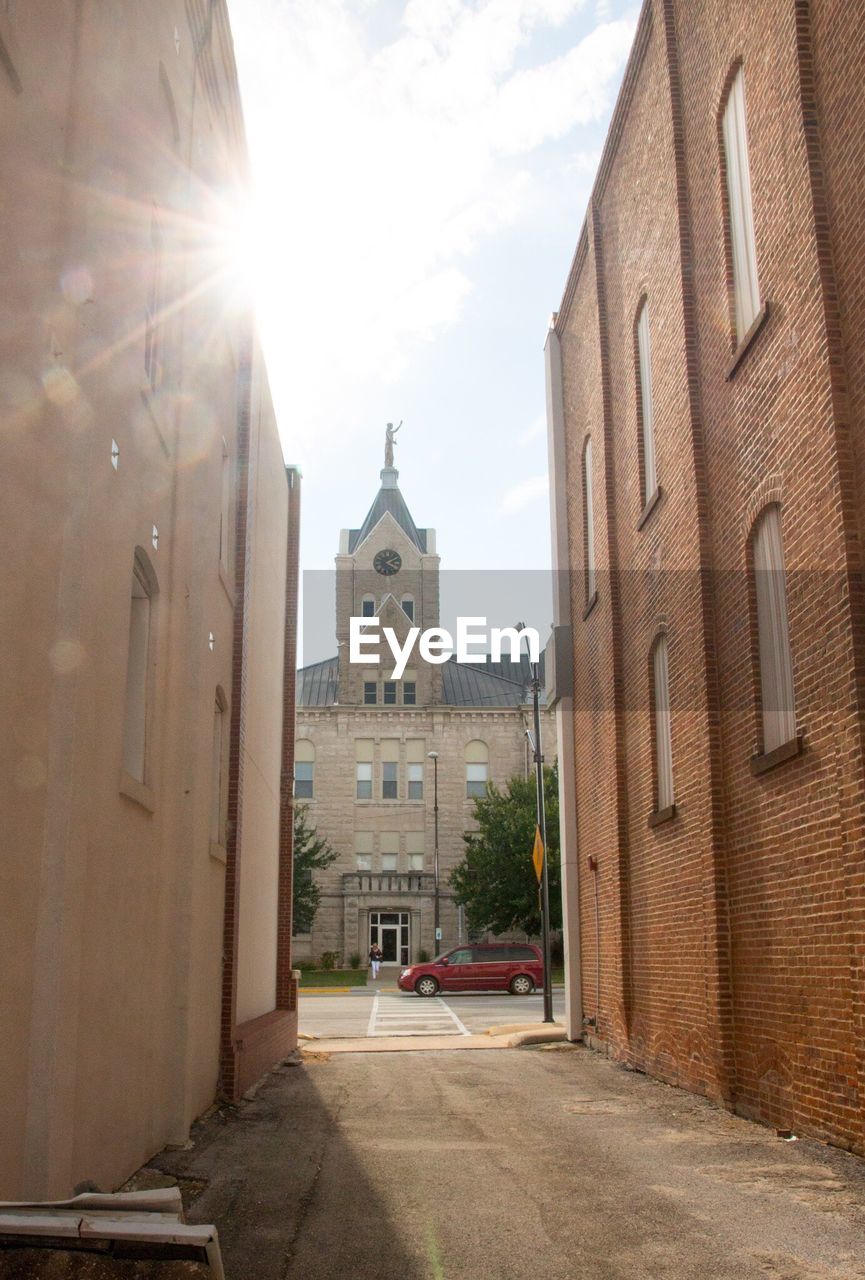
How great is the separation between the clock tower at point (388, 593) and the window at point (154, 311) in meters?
52.0

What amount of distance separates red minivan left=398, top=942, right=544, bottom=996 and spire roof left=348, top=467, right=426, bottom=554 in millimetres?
30146

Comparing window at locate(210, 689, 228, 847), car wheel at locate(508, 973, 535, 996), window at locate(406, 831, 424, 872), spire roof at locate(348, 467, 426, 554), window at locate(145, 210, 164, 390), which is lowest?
car wheel at locate(508, 973, 535, 996)

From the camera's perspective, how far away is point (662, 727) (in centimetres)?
1502

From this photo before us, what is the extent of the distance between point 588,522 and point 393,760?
134 feet

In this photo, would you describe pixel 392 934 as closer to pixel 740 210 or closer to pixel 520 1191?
pixel 740 210

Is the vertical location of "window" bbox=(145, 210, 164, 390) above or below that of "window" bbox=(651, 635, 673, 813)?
above

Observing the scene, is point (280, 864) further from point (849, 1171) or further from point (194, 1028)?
point (849, 1171)

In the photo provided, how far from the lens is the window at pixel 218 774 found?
1338 cm

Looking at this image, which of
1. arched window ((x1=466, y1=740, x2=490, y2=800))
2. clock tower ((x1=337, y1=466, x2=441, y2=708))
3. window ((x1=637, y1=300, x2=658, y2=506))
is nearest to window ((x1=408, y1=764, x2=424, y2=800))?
arched window ((x1=466, y1=740, x2=490, y2=800))

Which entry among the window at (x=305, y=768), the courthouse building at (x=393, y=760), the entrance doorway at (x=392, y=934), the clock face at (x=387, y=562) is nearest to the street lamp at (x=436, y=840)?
the courthouse building at (x=393, y=760)

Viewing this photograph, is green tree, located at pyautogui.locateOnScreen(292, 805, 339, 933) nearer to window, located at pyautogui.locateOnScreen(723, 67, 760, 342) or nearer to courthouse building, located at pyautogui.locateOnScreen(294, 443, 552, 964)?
courthouse building, located at pyautogui.locateOnScreen(294, 443, 552, 964)

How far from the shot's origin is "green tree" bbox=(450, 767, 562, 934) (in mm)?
52219

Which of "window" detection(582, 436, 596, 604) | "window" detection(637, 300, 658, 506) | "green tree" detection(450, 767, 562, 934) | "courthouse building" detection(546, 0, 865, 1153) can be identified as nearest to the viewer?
"courthouse building" detection(546, 0, 865, 1153)

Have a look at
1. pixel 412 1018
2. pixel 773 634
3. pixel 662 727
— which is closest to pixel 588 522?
pixel 662 727
